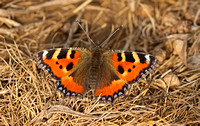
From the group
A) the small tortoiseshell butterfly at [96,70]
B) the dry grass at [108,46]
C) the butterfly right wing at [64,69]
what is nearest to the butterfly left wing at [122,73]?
the small tortoiseshell butterfly at [96,70]

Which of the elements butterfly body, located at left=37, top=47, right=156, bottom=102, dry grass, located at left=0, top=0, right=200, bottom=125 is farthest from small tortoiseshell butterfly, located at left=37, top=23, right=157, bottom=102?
dry grass, located at left=0, top=0, right=200, bottom=125

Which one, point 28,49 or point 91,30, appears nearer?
point 28,49

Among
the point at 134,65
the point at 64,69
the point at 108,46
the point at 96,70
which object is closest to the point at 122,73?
the point at 134,65

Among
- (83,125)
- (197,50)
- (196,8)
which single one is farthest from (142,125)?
(196,8)

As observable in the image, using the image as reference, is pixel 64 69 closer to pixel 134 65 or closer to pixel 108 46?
pixel 134 65

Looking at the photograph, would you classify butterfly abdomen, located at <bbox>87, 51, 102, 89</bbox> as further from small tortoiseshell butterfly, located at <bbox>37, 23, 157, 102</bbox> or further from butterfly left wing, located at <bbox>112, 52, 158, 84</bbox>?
butterfly left wing, located at <bbox>112, 52, 158, 84</bbox>

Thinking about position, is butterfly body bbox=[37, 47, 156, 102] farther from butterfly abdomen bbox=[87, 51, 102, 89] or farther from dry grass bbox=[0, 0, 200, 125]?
dry grass bbox=[0, 0, 200, 125]

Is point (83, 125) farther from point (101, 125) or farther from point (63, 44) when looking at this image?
point (63, 44)

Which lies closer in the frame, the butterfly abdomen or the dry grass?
the dry grass

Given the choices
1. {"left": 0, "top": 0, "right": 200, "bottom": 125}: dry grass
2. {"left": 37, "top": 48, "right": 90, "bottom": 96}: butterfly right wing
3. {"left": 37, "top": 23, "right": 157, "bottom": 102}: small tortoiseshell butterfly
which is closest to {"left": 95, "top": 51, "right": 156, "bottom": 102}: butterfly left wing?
{"left": 37, "top": 23, "right": 157, "bottom": 102}: small tortoiseshell butterfly
